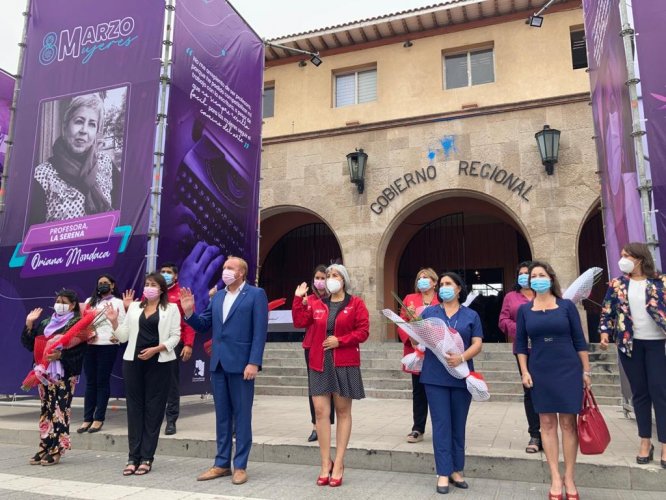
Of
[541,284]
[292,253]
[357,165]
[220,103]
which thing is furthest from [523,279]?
[292,253]

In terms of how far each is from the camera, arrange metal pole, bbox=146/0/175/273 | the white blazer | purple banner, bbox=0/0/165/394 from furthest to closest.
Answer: purple banner, bbox=0/0/165/394 < metal pole, bbox=146/0/175/273 < the white blazer

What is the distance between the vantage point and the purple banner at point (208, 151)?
286 inches

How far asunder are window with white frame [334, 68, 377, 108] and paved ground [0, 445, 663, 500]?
1125 cm

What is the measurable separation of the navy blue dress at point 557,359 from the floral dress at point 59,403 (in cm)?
444

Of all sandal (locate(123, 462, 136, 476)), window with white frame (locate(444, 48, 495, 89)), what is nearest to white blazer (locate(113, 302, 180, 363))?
sandal (locate(123, 462, 136, 476))

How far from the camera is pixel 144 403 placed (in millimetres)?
5109

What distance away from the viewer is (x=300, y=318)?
4770 millimetres

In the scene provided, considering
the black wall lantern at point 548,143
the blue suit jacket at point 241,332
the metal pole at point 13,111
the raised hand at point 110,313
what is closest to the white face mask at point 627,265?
the blue suit jacket at point 241,332

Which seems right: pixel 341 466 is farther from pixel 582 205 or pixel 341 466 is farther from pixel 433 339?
pixel 582 205

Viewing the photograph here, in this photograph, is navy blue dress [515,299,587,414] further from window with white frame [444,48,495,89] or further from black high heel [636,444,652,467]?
window with white frame [444,48,495,89]

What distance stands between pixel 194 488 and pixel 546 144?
32.6 feet

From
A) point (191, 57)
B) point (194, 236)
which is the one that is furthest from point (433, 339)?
point (191, 57)

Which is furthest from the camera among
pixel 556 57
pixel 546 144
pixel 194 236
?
pixel 556 57

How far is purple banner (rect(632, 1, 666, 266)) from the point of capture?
18.2 ft
